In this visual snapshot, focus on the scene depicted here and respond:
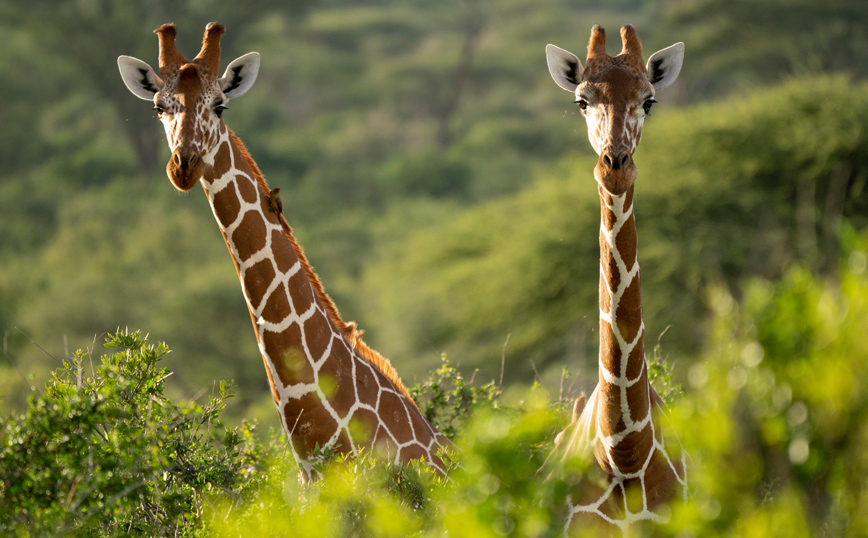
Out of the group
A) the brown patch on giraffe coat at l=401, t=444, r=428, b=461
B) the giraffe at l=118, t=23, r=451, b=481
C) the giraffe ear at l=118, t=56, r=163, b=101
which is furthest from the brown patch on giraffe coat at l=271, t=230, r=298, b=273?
the brown patch on giraffe coat at l=401, t=444, r=428, b=461

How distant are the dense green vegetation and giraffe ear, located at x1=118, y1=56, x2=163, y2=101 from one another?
3.37ft

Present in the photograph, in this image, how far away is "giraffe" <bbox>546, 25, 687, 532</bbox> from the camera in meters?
3.04

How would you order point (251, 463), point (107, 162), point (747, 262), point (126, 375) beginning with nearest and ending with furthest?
point (126, 375), point (251, 463), point (747, 262), point (107, 162)

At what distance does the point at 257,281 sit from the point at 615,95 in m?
1.48

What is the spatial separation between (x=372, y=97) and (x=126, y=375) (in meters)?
31.1

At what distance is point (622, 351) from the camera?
3047 mm

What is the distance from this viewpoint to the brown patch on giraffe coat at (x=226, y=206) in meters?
3.51

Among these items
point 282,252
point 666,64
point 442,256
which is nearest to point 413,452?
point 282,252

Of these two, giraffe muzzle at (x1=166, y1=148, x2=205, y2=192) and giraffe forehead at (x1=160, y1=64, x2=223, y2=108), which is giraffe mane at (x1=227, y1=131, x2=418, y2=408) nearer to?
giraffe forehead at (x1=160, y1=64, x2=223, y2=108)

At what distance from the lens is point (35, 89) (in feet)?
102

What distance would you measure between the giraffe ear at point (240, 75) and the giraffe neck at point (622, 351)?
157 cm

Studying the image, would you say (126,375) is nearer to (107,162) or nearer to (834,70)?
(834,70)

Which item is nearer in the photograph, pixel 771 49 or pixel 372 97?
pixel 771 49

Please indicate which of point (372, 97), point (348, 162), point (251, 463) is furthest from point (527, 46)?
point (251, 463)
